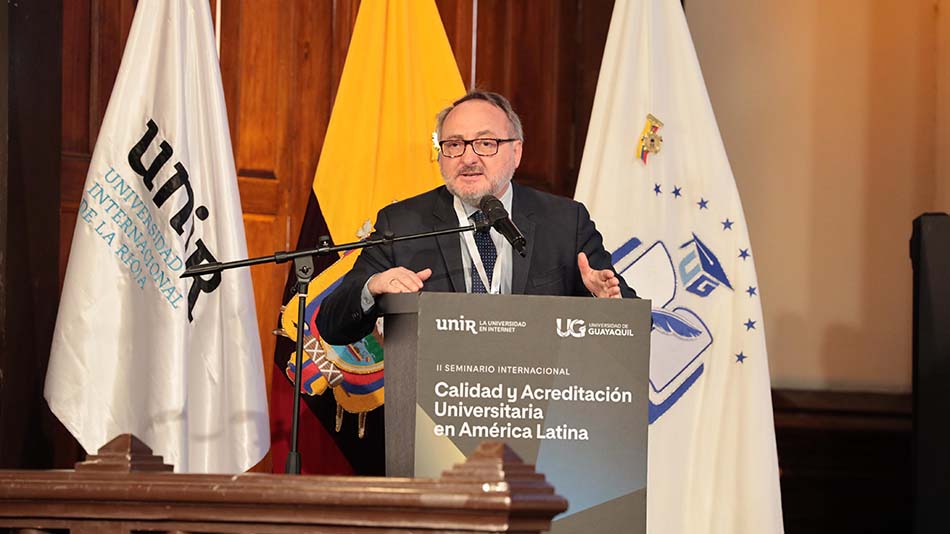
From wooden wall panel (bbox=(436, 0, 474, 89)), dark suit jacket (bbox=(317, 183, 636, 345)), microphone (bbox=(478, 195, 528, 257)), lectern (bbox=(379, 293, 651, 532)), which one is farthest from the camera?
wooden wall panel (bbox=(436, 0, 474, 89))

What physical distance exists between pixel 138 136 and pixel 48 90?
0.32m

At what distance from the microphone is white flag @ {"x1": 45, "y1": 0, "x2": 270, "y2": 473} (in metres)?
1.30

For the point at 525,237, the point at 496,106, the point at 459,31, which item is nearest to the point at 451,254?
the point at 525,237

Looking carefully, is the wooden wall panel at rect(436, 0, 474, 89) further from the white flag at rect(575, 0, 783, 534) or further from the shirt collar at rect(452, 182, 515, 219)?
the shirt collar at rect(452, 182, 515, 219)

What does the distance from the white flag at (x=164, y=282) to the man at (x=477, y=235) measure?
680mm

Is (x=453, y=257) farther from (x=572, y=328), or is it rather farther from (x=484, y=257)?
(x=572, y=328)

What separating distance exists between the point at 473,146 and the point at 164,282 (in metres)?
1.06

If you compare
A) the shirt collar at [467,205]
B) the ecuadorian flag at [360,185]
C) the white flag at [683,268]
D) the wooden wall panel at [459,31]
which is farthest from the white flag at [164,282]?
the white flag at [683,268]

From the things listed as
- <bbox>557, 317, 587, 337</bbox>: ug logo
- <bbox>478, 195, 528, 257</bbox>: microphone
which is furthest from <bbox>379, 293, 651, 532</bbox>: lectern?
<bbox>478, 195, 528, 257</bbox>: microphone

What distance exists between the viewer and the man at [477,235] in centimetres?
314

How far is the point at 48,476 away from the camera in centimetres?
172

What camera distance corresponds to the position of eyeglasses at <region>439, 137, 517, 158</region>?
3301 millimetres

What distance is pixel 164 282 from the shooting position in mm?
3633

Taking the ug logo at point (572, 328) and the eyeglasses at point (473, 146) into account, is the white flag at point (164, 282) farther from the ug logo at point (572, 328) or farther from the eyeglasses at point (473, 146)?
the ug logo at point (572, 328)
